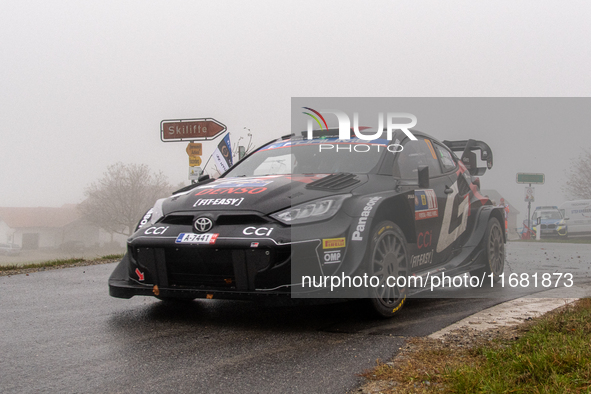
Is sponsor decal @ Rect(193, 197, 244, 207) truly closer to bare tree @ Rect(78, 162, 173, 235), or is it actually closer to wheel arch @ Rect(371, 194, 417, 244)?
wheel arch @ Rect(371, 194, 417, 244)

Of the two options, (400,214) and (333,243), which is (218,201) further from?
(400,214)

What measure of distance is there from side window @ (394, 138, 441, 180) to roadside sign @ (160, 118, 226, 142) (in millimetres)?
11649

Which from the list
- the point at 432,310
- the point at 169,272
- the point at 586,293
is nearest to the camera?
the point at 169,272

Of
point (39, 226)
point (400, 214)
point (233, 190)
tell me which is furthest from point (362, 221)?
point (39, 226)

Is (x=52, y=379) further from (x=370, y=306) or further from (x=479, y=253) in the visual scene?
(x=479, y=253)

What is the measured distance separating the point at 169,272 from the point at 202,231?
425 millimetres

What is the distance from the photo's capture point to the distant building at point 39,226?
85438mm

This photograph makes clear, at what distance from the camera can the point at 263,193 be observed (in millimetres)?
4289

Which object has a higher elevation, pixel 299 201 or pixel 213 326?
pixel 299 201

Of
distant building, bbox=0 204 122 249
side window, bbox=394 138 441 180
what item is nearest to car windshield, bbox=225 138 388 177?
side window, bbox=394 138 441 180

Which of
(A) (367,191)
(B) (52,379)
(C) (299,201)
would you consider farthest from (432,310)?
(B) (52,379)

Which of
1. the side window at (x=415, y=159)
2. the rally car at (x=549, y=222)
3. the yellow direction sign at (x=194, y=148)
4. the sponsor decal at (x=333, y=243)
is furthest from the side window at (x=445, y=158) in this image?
the rally car at (x=549, y=222)

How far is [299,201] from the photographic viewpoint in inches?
165

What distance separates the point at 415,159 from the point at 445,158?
0.81 metres
